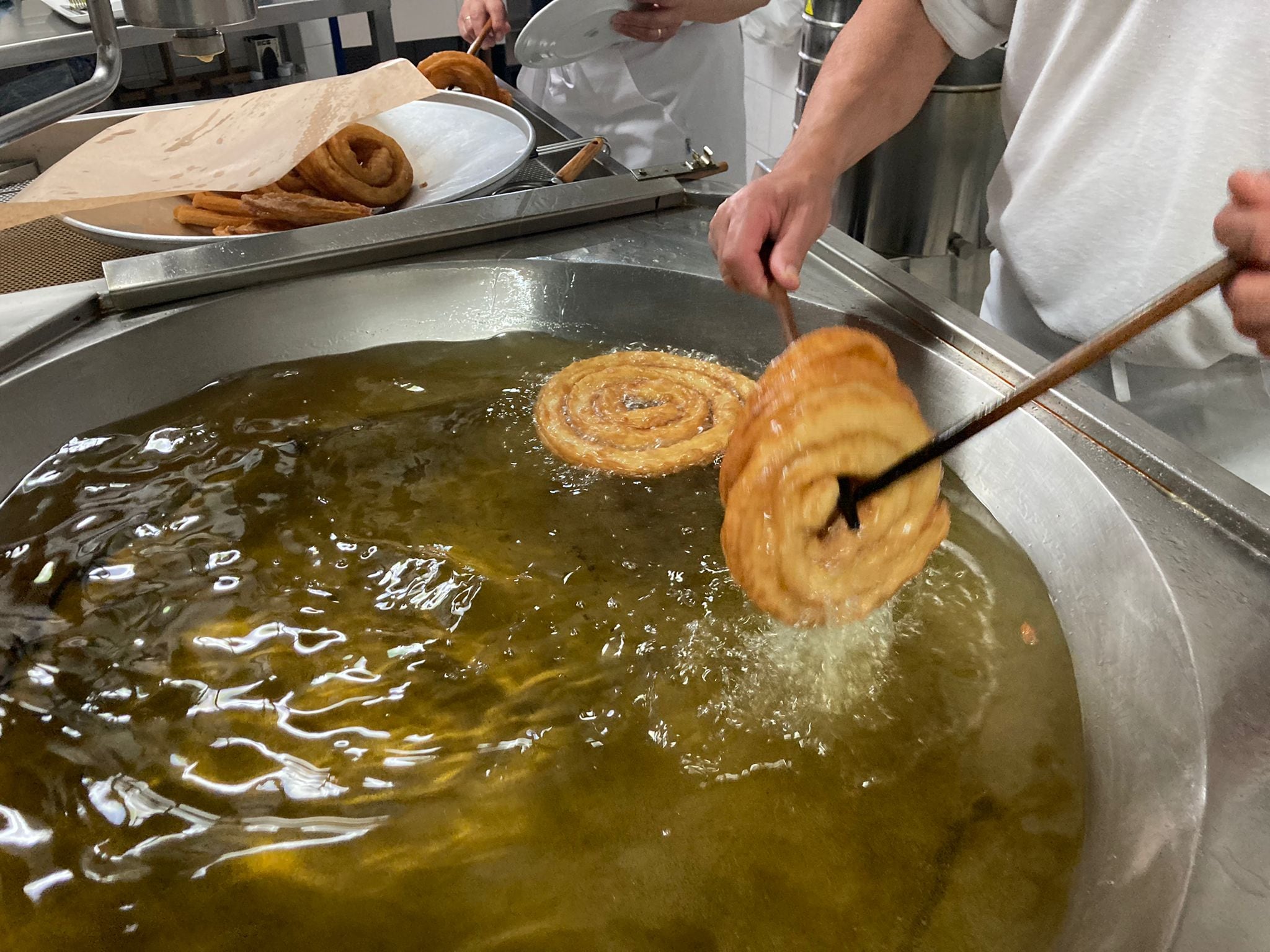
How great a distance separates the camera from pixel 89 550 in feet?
3.78

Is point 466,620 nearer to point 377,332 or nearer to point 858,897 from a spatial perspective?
point 858,897

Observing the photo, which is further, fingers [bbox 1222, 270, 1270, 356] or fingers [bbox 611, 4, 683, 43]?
fingers [bbox 611, 4, 683, 43]

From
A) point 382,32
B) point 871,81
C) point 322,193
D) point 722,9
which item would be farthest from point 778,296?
point 382,32

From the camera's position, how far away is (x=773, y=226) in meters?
1.31

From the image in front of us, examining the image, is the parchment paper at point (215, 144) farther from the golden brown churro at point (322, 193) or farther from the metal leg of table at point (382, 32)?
the metal leg of table at point (382, 32)

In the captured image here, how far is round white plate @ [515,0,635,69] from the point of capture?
2.11 m

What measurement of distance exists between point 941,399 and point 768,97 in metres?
3.26

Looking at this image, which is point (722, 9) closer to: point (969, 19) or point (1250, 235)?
point (969, 19)

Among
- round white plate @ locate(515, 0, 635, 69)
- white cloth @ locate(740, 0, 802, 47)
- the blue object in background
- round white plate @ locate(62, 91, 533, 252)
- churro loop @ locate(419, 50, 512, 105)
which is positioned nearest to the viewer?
round white plate @ locate(62, 91, 533, 252)

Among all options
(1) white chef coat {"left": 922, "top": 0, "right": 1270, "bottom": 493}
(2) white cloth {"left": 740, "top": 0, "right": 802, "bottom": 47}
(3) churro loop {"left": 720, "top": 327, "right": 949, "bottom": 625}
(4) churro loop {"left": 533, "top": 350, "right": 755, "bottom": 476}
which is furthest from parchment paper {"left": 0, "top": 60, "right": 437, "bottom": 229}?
(2) white cloth {"left": 740, "top": 0, "right": 802, "bottom": 47}

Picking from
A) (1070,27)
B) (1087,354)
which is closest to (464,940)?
(1087,354)

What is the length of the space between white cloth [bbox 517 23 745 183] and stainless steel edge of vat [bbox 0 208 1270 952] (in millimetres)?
1559

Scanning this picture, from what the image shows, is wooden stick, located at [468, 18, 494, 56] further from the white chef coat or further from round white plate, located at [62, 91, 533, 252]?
the white chef coat

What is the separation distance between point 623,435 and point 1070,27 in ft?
3.05
